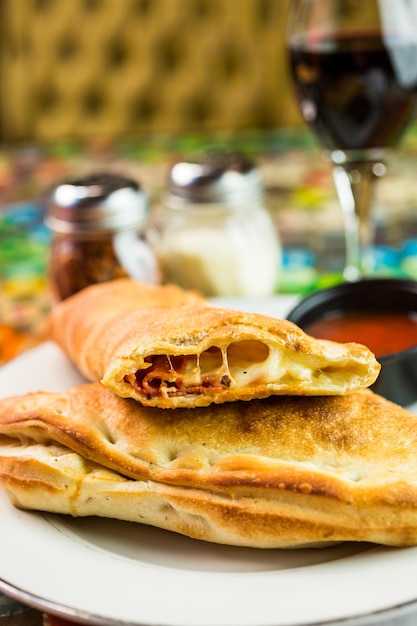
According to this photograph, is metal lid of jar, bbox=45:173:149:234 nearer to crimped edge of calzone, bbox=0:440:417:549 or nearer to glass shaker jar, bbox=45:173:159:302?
glass shaker jar, bbox=45:173:159:302

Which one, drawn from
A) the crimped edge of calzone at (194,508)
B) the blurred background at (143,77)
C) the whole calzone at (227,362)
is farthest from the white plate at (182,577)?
the blurred background at (143,77)

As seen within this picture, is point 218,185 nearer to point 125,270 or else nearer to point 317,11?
point 125,270

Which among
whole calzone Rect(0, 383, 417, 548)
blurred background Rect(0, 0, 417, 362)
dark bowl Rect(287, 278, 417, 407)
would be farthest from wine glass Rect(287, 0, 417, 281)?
blurred background Rect(0, 0, 417, 362)

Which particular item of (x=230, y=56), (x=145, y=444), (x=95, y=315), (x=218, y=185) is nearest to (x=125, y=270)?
(x=218, y=185)

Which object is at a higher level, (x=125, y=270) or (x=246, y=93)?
(x=125, y=270)

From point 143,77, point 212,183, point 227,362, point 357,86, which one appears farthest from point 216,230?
point 143,77
